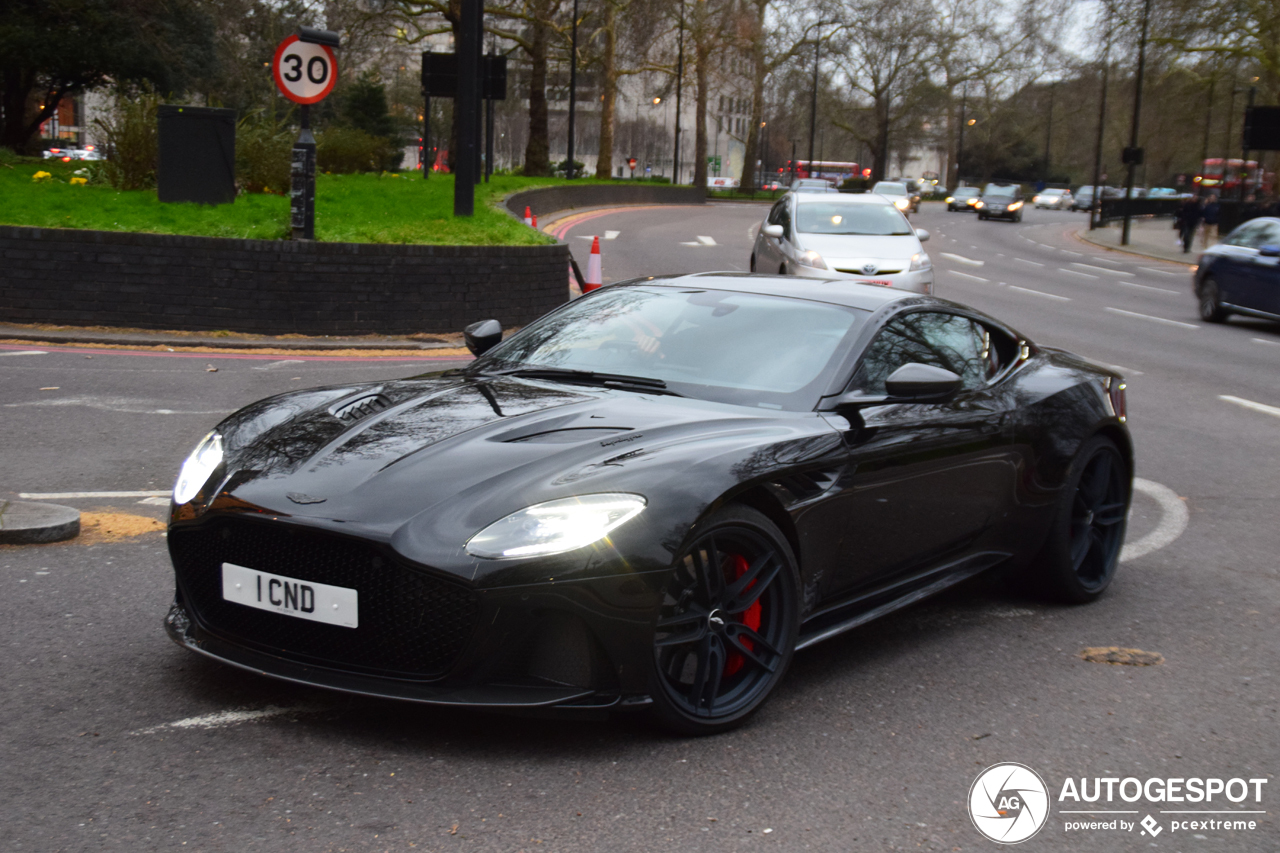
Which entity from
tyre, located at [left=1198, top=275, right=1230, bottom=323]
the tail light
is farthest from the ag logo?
tyre, located at [left=1198, top=275, right=1230, bottom=323]

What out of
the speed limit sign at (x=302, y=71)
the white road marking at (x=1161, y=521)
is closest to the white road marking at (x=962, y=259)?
the speed limit sign at (x=302, y=71)

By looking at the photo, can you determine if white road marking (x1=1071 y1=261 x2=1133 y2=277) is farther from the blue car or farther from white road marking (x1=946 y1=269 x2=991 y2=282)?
the blue car

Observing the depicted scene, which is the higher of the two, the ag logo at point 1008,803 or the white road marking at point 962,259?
the white road marking at point 962,259

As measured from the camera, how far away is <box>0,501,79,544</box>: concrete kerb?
5469 millimetres

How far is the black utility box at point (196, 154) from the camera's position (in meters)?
16.3

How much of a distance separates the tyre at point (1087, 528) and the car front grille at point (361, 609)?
9.57ft

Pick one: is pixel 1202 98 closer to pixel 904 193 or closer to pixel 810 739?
pixel 904 193

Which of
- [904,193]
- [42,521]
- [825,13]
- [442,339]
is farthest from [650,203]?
[42,521]

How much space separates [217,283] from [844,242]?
7.59m

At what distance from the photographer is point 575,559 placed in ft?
11.1

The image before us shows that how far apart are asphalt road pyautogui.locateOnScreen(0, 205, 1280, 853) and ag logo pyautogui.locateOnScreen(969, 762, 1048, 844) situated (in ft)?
0.14

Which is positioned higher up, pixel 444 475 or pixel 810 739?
pixel 444 475

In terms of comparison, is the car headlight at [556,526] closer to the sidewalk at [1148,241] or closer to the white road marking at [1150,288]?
the white road marking at [1150,288]

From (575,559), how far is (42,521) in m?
3.22
